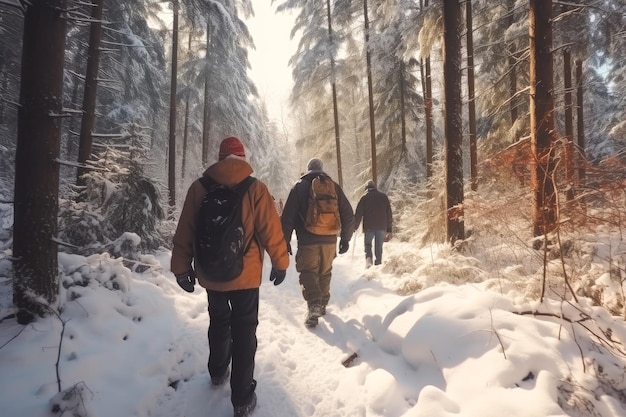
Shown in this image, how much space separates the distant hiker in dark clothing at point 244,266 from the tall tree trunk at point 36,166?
5.80 ft

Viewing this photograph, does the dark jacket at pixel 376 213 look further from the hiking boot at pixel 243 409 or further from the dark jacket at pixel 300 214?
the hiking boot at pixel 243 409

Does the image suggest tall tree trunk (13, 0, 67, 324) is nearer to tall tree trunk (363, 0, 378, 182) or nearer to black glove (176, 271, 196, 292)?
black glove (176, 271, 196, 292)

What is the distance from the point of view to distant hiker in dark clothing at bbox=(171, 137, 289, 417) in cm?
263

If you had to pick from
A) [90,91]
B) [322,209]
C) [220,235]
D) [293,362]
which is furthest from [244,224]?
[90,91]

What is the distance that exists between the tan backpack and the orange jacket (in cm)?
170

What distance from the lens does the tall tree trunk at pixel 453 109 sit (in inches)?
276

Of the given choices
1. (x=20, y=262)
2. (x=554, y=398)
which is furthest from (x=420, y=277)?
(x=20, y=262)

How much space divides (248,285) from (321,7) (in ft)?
60.5

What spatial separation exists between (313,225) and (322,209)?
0.83 ft

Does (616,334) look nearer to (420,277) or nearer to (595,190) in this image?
(595,190)

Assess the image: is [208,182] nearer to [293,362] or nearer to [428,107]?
[293,362]

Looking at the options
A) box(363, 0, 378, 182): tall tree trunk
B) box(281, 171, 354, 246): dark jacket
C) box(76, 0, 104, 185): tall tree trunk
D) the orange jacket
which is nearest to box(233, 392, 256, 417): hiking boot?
the orange jacket

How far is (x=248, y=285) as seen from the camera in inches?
105

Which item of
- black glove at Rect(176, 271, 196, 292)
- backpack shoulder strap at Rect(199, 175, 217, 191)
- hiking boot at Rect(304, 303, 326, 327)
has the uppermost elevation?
backpack shoulder strap at Rect(199, 175, 217, 191)
